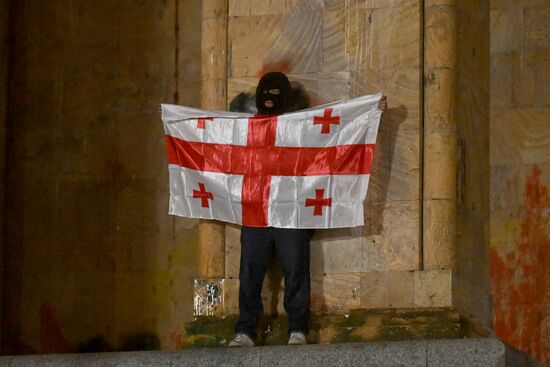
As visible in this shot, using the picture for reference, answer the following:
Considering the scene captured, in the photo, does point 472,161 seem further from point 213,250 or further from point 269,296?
point 213,250

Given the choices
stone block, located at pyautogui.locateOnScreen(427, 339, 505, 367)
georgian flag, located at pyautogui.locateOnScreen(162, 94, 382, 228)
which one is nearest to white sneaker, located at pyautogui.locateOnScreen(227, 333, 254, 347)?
georgian flag, located at pyautogui.locateOnScreen(162, 94, 382, 228)

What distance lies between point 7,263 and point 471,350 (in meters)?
7.15

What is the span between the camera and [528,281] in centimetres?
1828

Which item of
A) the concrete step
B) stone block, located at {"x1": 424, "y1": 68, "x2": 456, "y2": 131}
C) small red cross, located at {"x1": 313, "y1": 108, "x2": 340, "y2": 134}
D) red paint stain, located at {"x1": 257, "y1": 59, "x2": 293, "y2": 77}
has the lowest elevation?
the concrete step

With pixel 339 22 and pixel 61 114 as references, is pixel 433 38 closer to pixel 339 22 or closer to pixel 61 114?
pixel 339 22

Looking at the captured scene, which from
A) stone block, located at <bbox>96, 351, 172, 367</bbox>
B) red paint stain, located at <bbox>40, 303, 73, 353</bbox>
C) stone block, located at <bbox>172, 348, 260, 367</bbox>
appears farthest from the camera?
red paint stain, located at <bbox>40, 303, 73, 353</bbox>

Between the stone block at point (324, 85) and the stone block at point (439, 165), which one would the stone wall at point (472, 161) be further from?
the stone block at point (324, 85)

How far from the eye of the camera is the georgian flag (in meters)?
16.1

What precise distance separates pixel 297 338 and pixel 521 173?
409 cm

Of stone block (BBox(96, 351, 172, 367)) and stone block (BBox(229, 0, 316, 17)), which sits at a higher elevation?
stone block (BBox(229, 0, 316, 17))

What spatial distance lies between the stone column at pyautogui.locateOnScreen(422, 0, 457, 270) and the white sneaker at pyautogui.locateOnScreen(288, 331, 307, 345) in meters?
1.39

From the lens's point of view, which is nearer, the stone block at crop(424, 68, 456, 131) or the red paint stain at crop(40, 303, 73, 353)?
the stone block at crop(424, 68, 456, 131)

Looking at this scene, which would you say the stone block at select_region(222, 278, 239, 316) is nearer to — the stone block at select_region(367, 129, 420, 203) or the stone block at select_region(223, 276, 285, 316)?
the stone block at select_region(223, 276, 285, 316)

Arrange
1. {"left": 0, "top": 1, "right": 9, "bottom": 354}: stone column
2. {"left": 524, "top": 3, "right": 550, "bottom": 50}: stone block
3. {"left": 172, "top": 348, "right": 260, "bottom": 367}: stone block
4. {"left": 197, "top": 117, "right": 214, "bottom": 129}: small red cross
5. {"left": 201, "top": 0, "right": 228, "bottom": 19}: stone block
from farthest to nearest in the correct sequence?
{"left": 0, "top": 1, "right": 9, "bottom": 354}: stone column
{"left": 524, "top": 3, "right": 550, "bottom": 50}: stone block
{"left": 201, "top": 0, "right": 228, "bottom": 19}: stone block
{"left": 197, "top": 117, "right": 214, "bottom": 129}: small red cross
{"left": 172, "top": 348, "right": 260, "bottom": 367}: stone block
